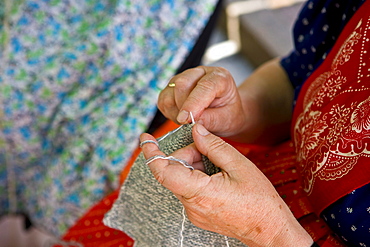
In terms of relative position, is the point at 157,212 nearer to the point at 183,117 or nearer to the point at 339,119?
the point at 183,117

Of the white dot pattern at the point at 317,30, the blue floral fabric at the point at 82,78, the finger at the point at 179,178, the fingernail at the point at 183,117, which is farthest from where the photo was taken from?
the blue floral fabric at the point at 82,78

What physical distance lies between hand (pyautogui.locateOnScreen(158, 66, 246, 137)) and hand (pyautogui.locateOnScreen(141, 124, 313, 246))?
2.9 inches

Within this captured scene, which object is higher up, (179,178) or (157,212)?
(179,178)

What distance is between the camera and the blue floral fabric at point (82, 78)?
1.15m

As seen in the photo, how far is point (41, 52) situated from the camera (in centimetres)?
122

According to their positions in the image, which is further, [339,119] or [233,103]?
[233,103]

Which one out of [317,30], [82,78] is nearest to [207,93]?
[317,30]

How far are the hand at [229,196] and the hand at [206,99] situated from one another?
7cm

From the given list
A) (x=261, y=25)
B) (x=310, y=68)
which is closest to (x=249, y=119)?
(x=310, y=68)

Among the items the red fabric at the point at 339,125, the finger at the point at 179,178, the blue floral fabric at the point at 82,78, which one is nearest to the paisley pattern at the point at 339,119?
the red fabric at the point at 339,125

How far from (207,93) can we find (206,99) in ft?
0.04

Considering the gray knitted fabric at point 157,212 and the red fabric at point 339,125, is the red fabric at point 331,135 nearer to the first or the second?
the red fabric at point 339,125

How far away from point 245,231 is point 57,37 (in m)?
0.90

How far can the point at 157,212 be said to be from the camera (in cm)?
72
